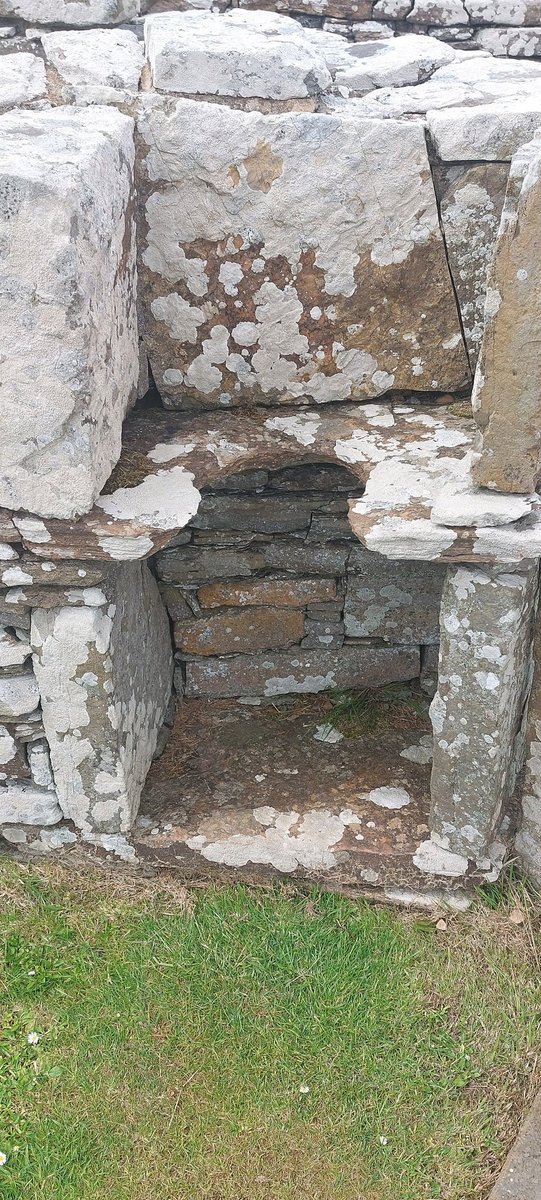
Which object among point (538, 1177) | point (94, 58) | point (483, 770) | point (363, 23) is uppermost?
point (363, 23)

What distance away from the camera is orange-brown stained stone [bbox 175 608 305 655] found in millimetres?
3875

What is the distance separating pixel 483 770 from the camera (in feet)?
9.58

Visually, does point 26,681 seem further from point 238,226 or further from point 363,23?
point 363,23

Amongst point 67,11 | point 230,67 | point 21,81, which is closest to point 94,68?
point 21,81

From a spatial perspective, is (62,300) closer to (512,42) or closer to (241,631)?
(241,631)

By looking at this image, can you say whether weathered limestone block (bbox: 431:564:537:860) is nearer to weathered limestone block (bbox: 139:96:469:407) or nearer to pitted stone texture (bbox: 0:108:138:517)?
weathered limestone block (bbox: 139:96:469:407)

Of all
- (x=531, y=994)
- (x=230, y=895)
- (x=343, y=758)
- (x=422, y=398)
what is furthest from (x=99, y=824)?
(x=422, y=398)

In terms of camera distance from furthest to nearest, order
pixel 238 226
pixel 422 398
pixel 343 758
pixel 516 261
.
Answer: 1. pixel 343 758
2. pixel 422 398
3. pixel 238 226
4. pixel 516 261

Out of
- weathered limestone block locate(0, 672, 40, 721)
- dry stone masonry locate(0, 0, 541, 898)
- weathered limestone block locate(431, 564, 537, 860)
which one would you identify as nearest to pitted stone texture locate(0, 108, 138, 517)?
dry stone masonry locate(0, 0, 541, 898)

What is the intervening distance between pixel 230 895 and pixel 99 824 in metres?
0.55

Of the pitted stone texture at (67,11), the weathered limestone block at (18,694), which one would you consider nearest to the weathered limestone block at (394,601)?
the weathered limestone block at (18,694)

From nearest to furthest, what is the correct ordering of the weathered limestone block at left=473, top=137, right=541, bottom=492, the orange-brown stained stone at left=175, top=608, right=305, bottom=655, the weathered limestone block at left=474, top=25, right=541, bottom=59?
the weathered limestone block at left=473, top=137, right=541, bottom=492, the orange-brown stained stone at left=175, top=608, right=305, bottom=655, the weathered limestone block at left=474, top=25, right=541, bottom=59

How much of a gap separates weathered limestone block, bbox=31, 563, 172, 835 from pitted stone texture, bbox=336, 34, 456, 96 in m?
1.94

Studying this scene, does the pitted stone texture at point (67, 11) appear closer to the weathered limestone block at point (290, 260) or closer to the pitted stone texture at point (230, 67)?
the pitted stone texture at point (230, 67)
